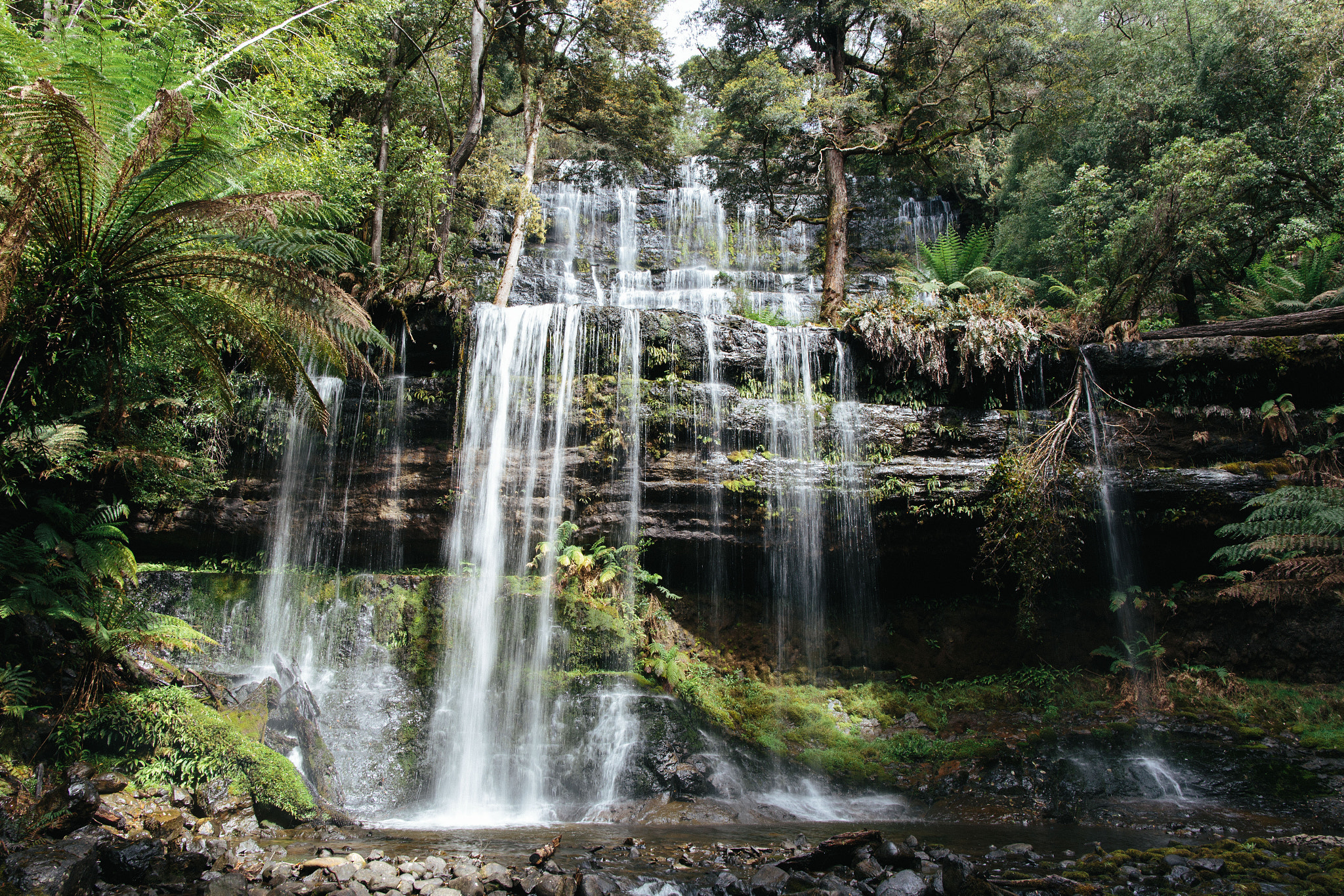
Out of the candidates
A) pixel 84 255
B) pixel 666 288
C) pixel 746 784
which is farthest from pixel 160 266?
pixel 666 288

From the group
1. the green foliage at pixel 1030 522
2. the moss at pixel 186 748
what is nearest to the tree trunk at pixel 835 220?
the green foliage at pixel 1030 522

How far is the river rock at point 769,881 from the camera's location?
14.8ft

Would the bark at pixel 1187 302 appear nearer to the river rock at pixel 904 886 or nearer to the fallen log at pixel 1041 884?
the fallen log at pixel 1041 884

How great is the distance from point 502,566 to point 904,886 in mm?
6546

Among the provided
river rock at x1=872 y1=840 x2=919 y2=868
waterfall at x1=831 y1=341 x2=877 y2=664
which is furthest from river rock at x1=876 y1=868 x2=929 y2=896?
waterfall at x1=831 y1=341 x2=877 y2=664

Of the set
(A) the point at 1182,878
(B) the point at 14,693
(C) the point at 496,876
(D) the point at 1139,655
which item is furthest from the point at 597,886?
(D) the point at 1139,655

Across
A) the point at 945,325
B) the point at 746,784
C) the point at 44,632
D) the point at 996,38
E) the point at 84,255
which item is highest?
the point at 996,38

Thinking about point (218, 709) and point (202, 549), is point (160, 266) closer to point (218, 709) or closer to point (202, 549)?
point (218, 709)

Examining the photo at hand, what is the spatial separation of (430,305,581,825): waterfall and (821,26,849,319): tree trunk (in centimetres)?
488

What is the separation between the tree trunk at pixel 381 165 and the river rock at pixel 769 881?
10.2 meters

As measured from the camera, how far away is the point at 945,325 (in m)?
10.1

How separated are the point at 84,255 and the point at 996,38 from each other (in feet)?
47.0

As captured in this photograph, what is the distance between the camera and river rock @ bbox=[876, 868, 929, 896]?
4348mm

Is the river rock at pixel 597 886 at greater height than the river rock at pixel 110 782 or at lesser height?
lesser
